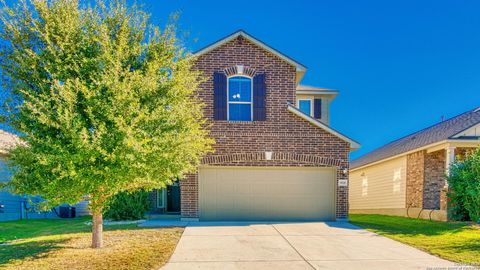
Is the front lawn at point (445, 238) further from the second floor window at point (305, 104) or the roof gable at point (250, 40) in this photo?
the second floor window at point (305, 104)

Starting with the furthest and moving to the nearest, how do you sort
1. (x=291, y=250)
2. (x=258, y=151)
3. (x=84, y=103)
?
(x=258, y=151) < (x=291, y=250) < (x=84, y=103)

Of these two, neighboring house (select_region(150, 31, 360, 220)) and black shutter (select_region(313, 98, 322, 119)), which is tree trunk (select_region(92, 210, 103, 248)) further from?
black shutter (select_region(313, 98, 322, 119))

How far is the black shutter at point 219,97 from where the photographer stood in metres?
12.0

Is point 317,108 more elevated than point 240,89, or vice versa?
point 240,89

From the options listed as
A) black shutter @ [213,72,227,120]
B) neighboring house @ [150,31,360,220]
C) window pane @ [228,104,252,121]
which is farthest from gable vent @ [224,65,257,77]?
window pane @ [228,104,252,121]

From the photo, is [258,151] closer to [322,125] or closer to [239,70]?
[322,125]

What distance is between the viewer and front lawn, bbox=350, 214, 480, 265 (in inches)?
284

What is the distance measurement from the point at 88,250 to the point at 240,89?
7.57 m

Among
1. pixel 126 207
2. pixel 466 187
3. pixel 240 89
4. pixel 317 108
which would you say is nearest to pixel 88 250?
pixel 126 207

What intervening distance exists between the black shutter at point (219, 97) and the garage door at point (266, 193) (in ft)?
6.85

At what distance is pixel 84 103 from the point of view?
658cm

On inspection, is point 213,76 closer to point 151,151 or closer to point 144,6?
point 144,6

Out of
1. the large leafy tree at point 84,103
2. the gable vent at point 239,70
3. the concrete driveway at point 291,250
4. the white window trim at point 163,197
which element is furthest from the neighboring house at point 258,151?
the large leafy tree at point 84,103

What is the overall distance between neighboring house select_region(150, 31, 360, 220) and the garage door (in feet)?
0.12
